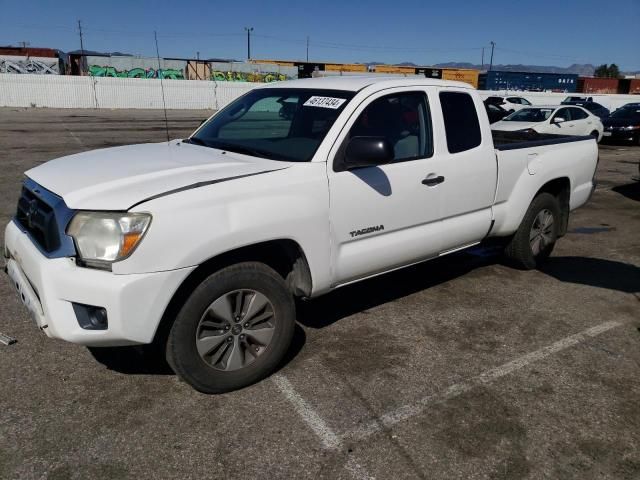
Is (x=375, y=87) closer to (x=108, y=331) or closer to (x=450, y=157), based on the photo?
(x=450, y=157)

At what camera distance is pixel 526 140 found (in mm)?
6008

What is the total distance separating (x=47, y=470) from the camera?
2.58 m

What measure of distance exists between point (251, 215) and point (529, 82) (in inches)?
2572

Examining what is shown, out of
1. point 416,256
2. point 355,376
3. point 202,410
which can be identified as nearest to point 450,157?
point 416,256

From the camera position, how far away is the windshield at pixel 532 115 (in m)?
15.3

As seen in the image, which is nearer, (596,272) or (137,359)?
(137,359)

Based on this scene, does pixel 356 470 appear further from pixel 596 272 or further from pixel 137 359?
pixel 596 272

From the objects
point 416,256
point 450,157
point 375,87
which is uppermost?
point 375,87

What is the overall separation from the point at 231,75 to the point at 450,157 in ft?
160

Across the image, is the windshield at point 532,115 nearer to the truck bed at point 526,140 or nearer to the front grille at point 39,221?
the truck bed at point 526,140

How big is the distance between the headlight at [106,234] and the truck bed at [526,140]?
11.0 feet

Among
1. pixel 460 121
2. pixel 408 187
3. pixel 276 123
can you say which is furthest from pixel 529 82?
pixel 408 187

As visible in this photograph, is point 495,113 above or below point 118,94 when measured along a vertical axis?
below

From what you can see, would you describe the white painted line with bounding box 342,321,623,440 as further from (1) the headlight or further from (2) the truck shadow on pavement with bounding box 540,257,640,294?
(1) the headlight
